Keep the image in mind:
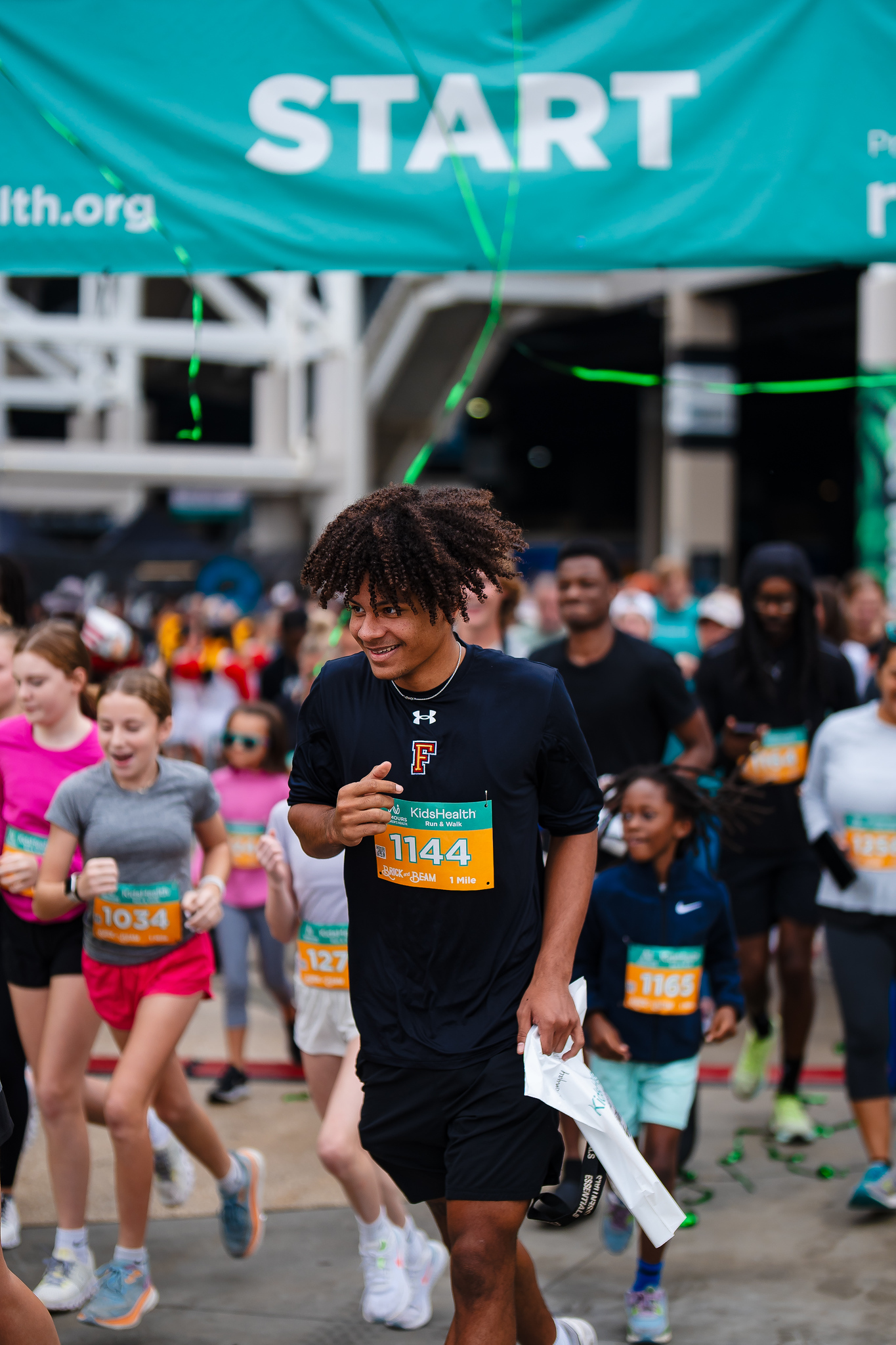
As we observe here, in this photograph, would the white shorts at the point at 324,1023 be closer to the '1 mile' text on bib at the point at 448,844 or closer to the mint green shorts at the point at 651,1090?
the mint green shorts at the point at 651,1090

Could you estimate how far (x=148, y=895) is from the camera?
175 inches

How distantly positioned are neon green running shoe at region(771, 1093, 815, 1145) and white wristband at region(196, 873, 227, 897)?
2.54 m

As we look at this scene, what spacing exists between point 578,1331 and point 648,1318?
0.50 meters

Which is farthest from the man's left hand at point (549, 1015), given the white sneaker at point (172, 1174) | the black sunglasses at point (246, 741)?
the black sunglasses at point (246, 741)

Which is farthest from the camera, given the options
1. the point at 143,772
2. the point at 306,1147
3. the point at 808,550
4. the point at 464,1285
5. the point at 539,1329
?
the point at 808,550

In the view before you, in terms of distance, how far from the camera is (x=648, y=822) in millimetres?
4746

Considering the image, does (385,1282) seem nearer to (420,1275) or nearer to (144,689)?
(420,1275)

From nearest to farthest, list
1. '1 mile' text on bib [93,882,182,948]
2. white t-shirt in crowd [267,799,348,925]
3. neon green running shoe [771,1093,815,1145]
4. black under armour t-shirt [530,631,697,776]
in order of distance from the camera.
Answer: '1 mile' text on bib [93,882,182,948] → white t-shirt in crowd [267,799,348,925] → black under armour t-shirt [530,631,697,776] → neon green running shoe [771,1093,815,1145]

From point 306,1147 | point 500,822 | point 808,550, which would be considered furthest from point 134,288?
point 500,822

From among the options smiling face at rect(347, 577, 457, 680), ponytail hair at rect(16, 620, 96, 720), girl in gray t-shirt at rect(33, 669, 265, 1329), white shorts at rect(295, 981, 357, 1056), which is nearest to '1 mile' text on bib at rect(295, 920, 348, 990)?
white shorts at rect(295, 981, 357, 1056)

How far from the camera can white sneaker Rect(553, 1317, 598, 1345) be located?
371 cm

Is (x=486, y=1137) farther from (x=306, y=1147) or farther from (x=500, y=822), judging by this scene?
(x=306, y=1147)

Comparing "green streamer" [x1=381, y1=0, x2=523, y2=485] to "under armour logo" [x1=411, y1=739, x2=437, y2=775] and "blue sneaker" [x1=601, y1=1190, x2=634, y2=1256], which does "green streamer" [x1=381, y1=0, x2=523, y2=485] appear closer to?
"under armour logo" [x1=411, y1=739, x2=437, y2=775]

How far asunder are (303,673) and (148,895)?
382 cm
